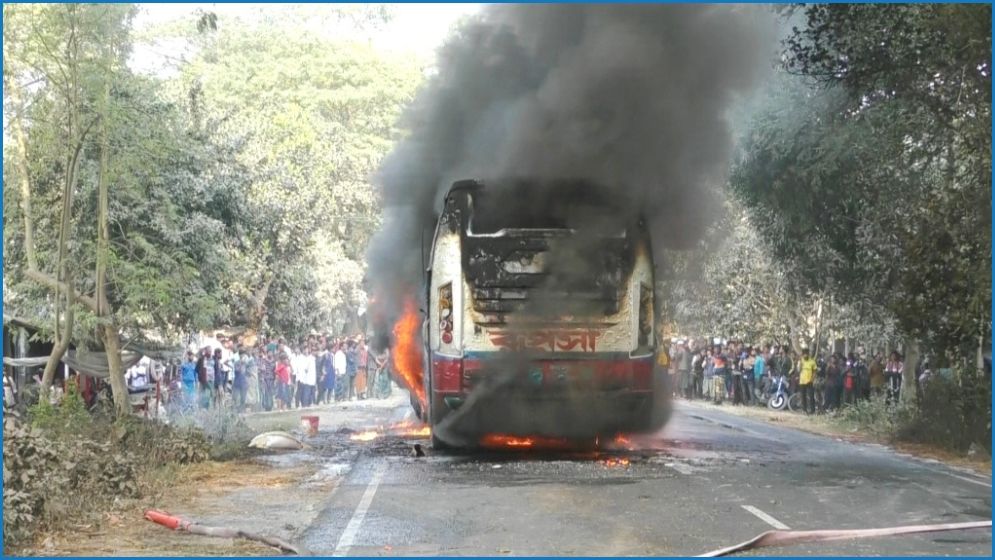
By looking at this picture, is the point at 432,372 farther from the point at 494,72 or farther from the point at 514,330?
the point at 494,72

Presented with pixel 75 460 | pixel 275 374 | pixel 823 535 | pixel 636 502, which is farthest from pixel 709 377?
pixel 823 535

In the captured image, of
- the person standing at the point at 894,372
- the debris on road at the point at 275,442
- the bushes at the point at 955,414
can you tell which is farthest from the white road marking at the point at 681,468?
the person standing at the point at 894,372

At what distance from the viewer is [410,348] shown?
19.3 metres

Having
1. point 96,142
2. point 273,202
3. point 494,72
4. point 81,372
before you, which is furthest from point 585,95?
point 273,202

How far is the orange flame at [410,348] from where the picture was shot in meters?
18.8

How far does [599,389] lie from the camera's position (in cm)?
1328

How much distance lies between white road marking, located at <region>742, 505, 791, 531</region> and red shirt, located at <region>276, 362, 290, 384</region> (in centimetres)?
1834

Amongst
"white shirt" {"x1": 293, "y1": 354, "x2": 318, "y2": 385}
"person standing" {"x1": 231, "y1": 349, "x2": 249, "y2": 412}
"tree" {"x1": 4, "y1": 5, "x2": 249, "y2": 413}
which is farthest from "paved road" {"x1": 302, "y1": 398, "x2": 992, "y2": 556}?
"white shirt" {"x1": 293, "y1": 354, "x2": 318, "y2": 385}

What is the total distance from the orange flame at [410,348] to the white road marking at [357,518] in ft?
19.1

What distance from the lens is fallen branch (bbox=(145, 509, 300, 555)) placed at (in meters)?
8.53

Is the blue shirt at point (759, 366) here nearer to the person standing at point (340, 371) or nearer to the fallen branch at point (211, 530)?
the person standing at point (340, 371)

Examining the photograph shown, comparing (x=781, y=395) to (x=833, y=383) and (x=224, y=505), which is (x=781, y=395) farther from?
(x=224, y=505)

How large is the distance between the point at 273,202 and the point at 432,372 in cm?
1531

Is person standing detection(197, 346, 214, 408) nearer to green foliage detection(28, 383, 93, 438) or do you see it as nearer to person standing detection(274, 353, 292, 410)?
person standing detection(274, 353, 292, 410)
